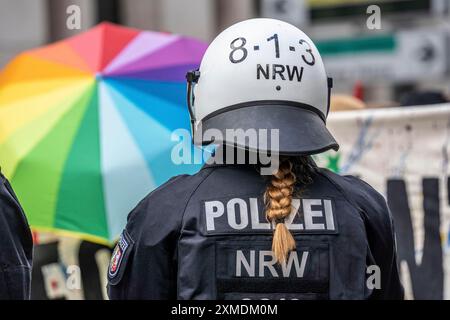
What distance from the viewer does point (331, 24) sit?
13.7 m

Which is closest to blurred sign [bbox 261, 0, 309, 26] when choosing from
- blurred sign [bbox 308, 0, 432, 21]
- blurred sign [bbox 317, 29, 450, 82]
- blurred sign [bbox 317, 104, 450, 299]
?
blurred sign [bbox 308, 0, 432, 21]

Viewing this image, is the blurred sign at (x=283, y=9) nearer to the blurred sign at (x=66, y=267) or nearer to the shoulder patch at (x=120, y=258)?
the blurred sign at (x=66, y=267)

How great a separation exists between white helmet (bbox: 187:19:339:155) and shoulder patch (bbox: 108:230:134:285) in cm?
35

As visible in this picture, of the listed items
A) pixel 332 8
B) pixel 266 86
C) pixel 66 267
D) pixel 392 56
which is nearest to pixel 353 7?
pixel 332 8

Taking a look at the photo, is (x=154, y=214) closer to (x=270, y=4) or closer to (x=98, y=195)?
(x=98, y=195)

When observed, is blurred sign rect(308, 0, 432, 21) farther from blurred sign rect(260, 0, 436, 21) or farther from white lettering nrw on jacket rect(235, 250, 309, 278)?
white lettering nrw on jacket rect(235, 250, 309, 278)

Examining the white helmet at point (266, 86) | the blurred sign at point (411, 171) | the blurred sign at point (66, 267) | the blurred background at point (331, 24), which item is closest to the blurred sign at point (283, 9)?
the blurred background at point (331, 24)

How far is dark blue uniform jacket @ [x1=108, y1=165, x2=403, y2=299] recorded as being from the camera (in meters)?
2.33

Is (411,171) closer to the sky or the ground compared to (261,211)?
closer to the ground

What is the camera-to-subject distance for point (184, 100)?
4.46 metres

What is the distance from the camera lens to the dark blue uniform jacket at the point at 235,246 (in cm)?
233

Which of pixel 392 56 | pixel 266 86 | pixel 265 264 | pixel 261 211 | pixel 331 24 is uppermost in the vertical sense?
pixel 331 24

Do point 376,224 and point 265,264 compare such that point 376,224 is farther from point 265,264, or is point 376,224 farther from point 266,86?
point 266,86

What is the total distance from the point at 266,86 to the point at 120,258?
61 centimetres
